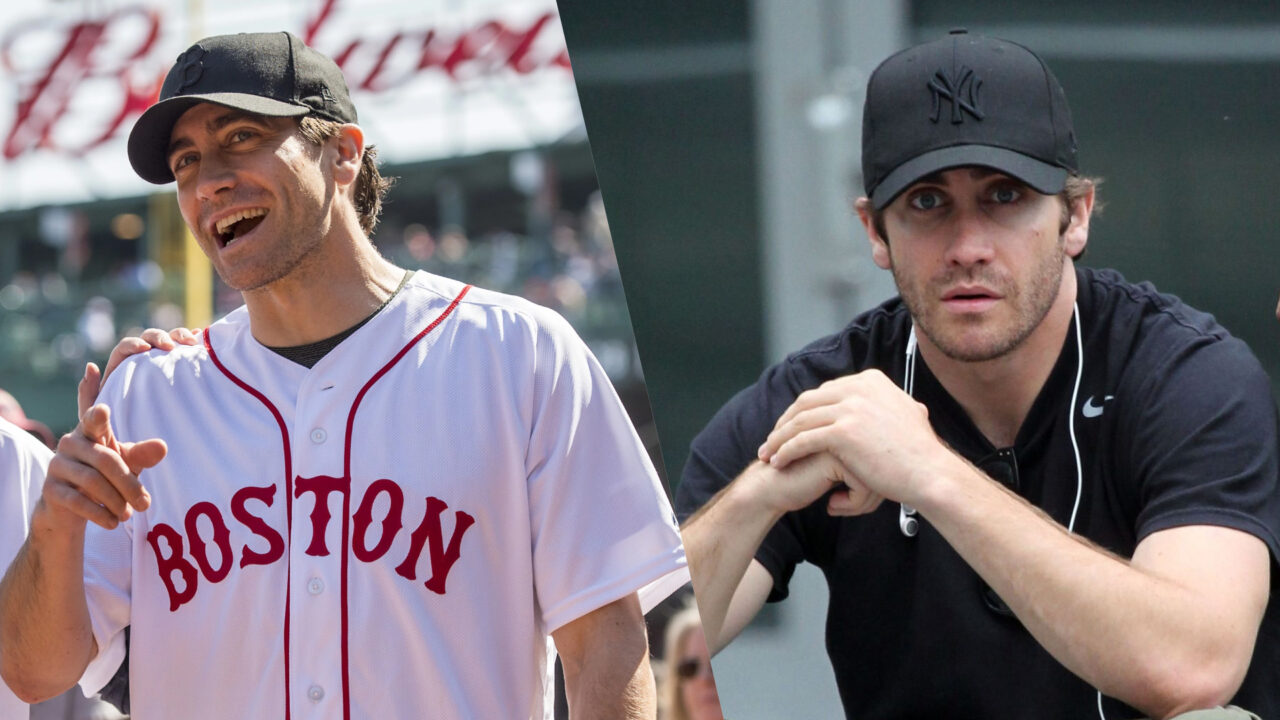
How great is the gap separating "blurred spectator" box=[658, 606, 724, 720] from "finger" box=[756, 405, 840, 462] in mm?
137

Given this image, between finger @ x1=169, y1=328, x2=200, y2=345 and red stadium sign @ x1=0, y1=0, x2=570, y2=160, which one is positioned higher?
red stadium sign @ x1=0, y1=0, x2=570, y2=160

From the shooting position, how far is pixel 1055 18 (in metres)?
1.08

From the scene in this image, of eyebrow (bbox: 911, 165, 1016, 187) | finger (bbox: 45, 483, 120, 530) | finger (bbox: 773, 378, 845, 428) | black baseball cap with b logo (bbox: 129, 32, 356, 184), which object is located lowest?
finger (bbox: 773, 378, 845, 428)

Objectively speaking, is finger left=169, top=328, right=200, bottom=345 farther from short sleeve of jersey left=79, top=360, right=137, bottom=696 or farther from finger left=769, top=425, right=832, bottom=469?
finger left=769, top=425, right=832, bottom=469

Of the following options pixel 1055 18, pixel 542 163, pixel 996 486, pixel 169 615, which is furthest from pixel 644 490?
pixel 542 163

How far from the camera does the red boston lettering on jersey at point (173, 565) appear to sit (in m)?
0.96

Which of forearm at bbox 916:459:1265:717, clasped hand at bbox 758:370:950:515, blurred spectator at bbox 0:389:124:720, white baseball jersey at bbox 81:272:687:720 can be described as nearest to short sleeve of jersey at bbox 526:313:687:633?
white baseball jersey at bbox 81:272:687:720

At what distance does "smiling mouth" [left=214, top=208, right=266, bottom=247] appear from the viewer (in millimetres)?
958

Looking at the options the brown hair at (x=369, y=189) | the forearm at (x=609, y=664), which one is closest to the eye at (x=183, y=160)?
the brown hair at (x=369, y=189)

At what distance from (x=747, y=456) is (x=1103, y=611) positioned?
32 centimetres

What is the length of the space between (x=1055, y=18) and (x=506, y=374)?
1.82 ft

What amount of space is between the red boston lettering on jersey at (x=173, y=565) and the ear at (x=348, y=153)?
1.00ft

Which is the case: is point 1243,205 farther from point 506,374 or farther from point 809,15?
point 506,374

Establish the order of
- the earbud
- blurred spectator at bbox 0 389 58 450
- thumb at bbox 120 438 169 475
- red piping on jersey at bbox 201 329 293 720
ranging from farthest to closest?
blurred spectator at bbox 0 389 58 450 < the earbud < red piping on jersey at bbox 201 329 293 720 < thumb at bbox 120 438 169 475
